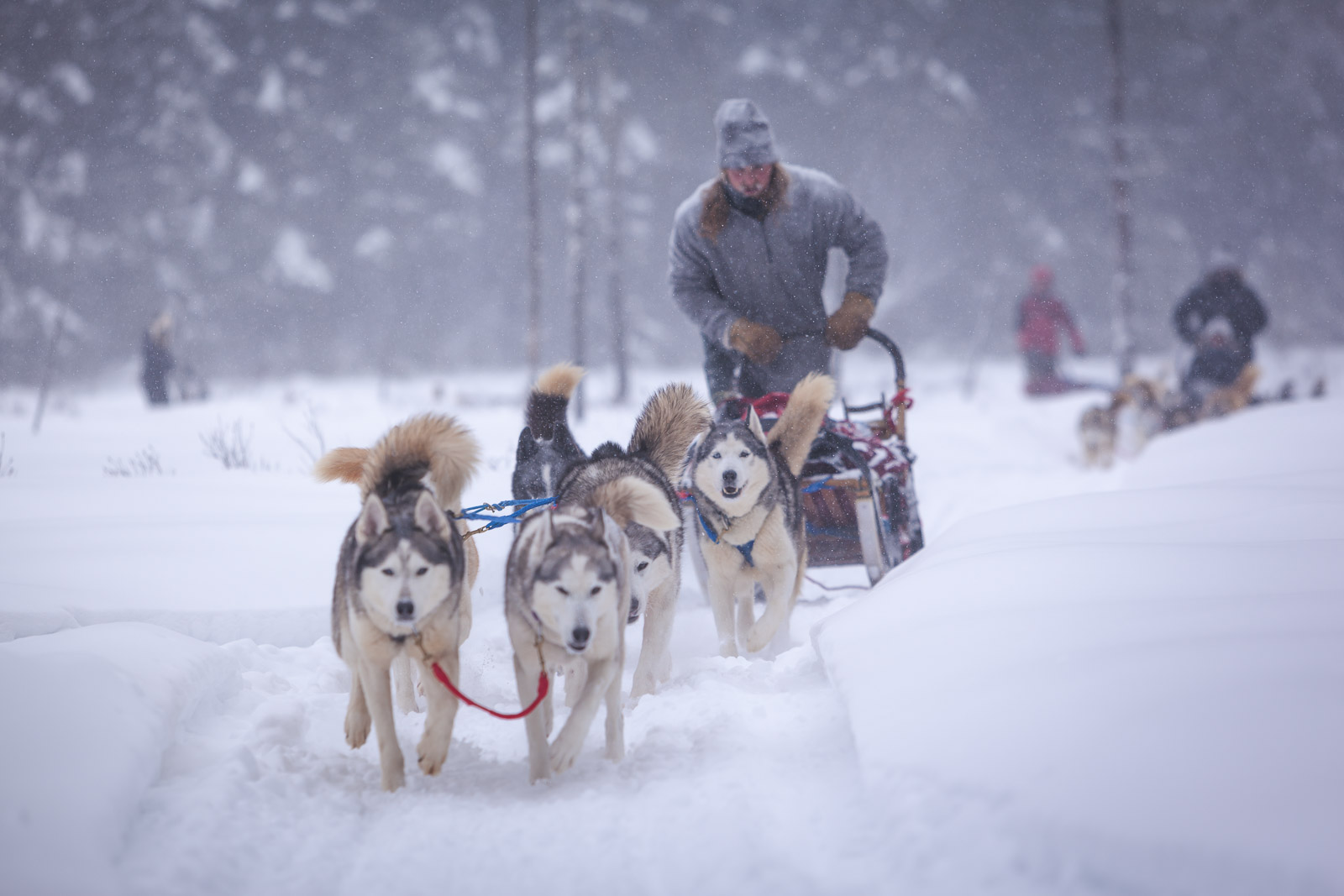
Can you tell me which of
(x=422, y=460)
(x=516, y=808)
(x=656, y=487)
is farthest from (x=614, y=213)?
(x=516, y=808)

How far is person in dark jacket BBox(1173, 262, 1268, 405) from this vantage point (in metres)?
8.15

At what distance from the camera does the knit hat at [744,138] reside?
343 centimetres

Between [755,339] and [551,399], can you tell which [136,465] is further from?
[755,339]

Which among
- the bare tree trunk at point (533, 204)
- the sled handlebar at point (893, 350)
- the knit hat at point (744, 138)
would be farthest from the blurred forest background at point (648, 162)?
the sled handlebar at point (893, 350)

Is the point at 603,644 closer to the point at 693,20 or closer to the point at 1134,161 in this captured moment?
the point at 693,20

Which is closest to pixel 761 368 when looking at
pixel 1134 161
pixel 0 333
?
pixel 0 333

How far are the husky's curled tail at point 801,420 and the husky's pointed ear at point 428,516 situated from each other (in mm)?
1492

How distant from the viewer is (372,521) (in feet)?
6.72

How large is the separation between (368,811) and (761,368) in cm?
273

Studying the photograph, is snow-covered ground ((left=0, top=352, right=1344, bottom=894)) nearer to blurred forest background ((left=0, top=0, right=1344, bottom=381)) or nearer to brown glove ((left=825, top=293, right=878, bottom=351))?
brown glove ((left=825, top=293, right=878, bottom=351))

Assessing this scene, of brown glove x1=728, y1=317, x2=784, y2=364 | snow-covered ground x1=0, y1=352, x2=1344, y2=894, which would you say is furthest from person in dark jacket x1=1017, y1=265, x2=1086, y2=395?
brown glove x1=728, y1=317, x2=784, y2=364

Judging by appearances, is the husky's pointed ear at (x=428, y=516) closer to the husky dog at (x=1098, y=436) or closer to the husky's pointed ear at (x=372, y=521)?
the husky's pointed ear at (x=372, y=521)

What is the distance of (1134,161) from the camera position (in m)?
19.4

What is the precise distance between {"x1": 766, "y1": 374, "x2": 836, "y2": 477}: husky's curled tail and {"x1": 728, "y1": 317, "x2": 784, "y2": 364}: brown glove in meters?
0.34
